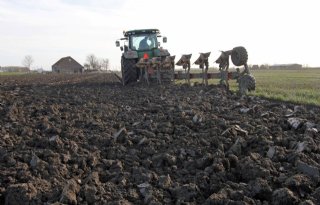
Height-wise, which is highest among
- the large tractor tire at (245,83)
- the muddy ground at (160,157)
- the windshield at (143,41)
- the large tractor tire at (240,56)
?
the windshield at (143,41)

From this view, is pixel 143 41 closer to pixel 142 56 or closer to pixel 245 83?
pixel 142 56

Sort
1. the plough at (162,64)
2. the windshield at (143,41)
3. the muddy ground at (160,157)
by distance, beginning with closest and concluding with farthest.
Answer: the muddy ground at (160,157) < the plough at (162,64) < the windshield at (143,41)

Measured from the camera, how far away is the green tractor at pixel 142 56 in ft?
50.3

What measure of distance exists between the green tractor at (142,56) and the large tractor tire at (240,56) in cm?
323

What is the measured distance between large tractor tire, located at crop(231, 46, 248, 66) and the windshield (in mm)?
6233

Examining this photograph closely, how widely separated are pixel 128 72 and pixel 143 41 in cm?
198

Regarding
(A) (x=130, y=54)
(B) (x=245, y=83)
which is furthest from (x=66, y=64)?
(B) (x=245, y=83)

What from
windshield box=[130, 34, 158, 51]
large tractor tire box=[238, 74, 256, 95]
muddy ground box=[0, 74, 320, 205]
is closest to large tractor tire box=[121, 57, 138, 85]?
windshield box=[130, 34, 158, 51]

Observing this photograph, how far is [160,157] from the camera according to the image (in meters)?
4.84

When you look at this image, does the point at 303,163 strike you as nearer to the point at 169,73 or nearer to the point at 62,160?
the point at 62,160

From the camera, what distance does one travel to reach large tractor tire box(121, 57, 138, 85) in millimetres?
16406

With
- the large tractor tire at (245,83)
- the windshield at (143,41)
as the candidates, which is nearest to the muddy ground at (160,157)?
the large tractor tire at (245,83)

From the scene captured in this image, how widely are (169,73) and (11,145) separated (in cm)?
1019

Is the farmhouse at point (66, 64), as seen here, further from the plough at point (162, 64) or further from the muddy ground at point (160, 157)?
the muddy ground at point (160, 157)
